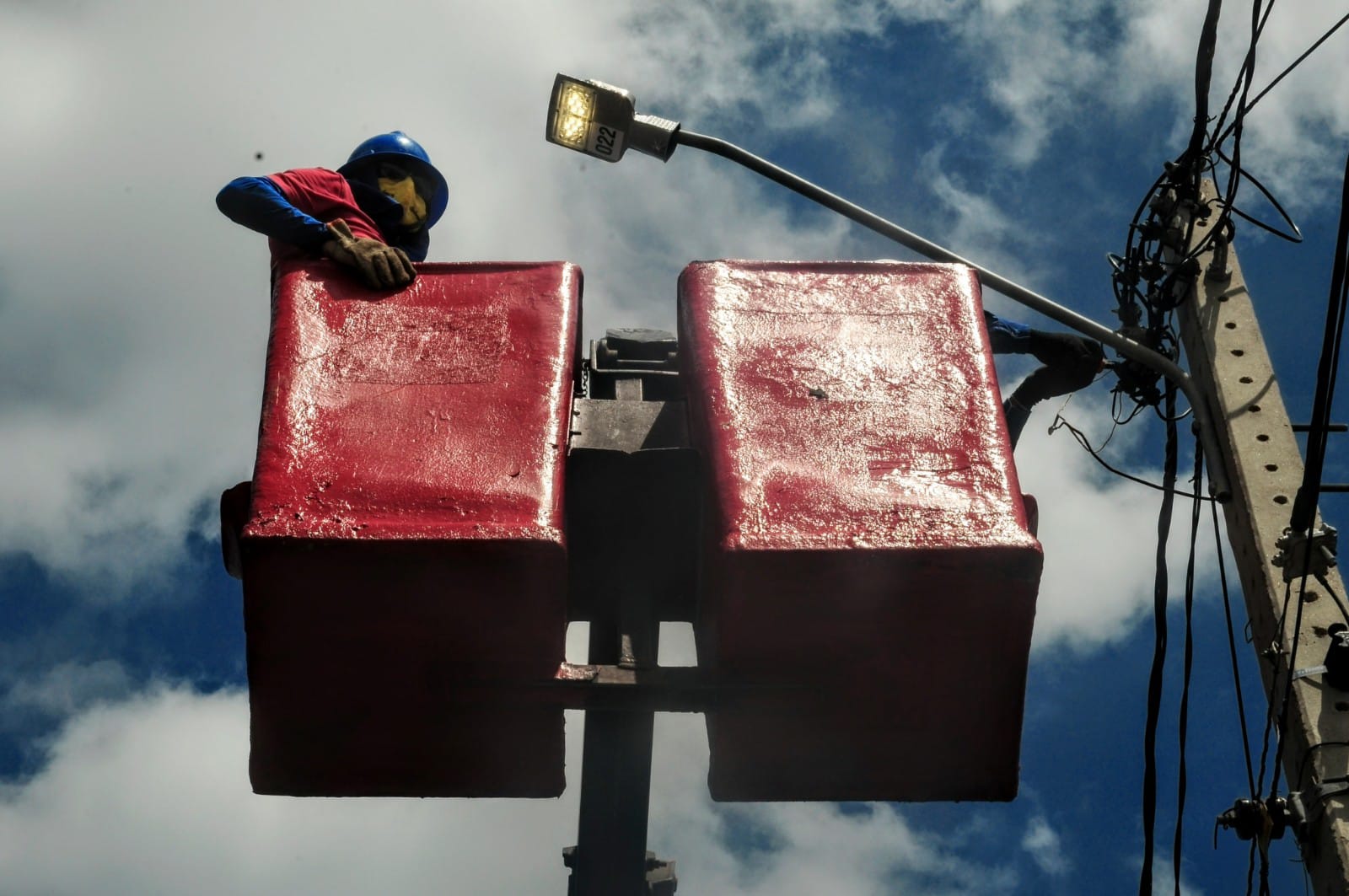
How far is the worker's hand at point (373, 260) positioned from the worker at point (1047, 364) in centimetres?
222

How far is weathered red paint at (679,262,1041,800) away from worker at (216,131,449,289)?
1062mm

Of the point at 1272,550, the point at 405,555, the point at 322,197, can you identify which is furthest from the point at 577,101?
the point at 1272,550

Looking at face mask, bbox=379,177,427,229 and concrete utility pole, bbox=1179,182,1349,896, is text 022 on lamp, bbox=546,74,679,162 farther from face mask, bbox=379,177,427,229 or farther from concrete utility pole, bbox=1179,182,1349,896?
concrete utility pole, bbox=1179,182,1349,896

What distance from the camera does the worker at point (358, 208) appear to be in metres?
4.96

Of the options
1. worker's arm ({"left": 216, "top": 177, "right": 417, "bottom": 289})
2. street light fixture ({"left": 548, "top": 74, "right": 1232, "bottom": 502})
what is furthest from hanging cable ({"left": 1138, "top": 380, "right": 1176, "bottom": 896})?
worker's arm ({"left": 216, "top": 177, "right": 417, "bottom": 289})

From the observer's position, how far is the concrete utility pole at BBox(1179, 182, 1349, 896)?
4.11 m

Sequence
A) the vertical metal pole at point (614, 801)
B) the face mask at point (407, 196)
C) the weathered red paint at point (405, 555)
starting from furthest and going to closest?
the face mask at point (407, 196) < the vertical metal pole at point (614, 801) < the weathered red paint at point (405, 555)

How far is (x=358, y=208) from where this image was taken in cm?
580

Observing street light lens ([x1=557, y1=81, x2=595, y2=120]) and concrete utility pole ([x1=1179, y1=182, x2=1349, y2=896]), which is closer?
concrete utility pole ([x1=1179, y1=182, x2=1349, y2=896])

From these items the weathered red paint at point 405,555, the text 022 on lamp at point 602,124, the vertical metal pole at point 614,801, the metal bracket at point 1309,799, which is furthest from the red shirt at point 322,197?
the metal bracket at point 1309,799

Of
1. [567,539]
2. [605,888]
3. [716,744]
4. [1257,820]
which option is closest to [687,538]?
[567,539]

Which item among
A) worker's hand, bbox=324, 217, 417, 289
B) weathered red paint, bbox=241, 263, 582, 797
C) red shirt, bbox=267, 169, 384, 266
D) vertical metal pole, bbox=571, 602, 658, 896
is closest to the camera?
weathered red paint, bbox=241, 263, 582, 797

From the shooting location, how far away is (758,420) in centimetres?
443

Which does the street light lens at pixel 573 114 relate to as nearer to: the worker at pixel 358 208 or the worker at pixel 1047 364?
the worker at pixel 358 208
